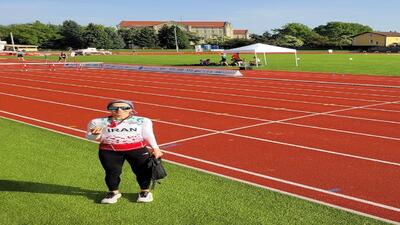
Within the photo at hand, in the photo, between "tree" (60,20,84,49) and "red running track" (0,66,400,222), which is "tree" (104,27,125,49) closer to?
"tree" (60,20,84,49)

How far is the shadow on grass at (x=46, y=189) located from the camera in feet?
19.0

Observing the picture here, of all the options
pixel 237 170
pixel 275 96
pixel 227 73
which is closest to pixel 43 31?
pixel 227 73

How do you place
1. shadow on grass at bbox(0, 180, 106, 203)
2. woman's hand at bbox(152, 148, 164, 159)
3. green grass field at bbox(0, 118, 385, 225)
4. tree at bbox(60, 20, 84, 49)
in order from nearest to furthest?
green grass field at bbox(0, 118, 385, 225), woman's hand at bbox(152, 148, 164, 159), shadow on grass at bbox(0, 180, 106, 203), tree at bbox(60, 20, 84, 49)

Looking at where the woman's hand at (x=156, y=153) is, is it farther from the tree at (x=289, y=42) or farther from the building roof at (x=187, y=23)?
the building roof at (x=187, y=23)

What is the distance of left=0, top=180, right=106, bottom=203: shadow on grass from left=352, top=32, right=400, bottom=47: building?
11567 cm

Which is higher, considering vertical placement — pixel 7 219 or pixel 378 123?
pixel 7 219

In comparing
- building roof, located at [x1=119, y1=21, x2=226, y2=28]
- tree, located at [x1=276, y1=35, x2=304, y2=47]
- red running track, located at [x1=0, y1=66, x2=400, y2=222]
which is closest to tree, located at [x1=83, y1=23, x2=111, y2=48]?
tree, located at [x1=276, y1=35, x2=304, y2=47]

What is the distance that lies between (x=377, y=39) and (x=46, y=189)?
118417 mm

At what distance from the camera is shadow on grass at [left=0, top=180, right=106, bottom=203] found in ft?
19.0

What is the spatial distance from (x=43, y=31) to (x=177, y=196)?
5205 inches

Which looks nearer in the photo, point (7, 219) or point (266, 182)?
point (7, 219)

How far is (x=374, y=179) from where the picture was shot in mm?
6516

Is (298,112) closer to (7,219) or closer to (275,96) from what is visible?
(275,96)

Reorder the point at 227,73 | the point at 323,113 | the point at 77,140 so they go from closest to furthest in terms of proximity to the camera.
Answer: the point at 77,140 → the point at 323,113 → the point at 227,73
